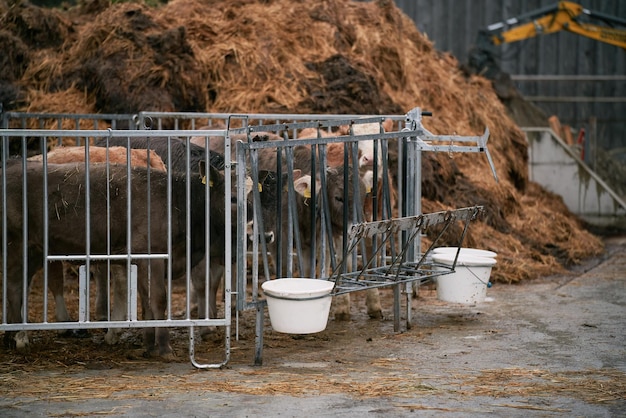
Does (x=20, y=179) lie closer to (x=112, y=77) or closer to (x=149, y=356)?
(x=149, y=356)

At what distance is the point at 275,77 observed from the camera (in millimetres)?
15258

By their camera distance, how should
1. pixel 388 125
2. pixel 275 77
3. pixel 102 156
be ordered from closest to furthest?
pixel 102 156, pixel 388 125, pixel 275 77

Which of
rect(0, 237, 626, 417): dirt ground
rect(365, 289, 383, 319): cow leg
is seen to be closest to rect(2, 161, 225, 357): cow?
rect(0, 237, 626, 417): dirt ground

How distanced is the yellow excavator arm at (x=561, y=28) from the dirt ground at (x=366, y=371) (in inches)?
554

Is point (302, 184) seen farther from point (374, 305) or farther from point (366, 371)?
point (366, 371)

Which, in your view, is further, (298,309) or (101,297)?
(101,297)

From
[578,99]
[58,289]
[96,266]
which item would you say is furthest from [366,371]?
[578,99]

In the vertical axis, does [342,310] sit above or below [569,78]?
below

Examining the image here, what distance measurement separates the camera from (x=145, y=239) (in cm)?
818

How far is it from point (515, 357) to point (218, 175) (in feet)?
9.97

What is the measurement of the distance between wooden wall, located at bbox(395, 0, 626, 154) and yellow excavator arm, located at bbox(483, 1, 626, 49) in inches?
63.0

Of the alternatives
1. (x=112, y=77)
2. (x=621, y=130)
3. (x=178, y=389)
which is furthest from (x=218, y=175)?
(x=621, y=130)

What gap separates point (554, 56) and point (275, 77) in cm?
1292

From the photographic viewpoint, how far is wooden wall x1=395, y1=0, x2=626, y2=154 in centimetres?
2481
